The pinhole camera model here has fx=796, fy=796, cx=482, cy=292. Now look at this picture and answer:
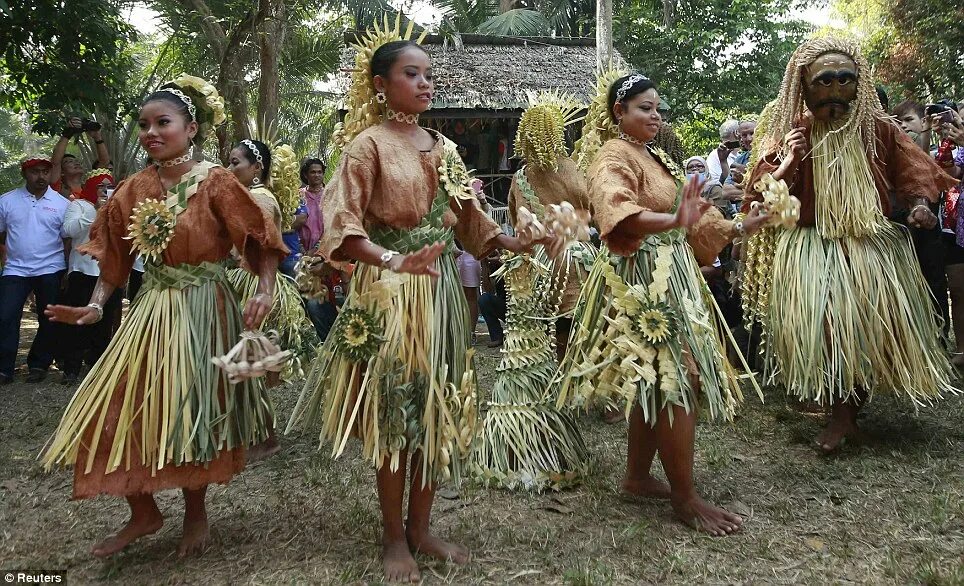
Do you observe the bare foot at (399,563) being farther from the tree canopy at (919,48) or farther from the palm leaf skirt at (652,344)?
the tree canopy at (919,48)

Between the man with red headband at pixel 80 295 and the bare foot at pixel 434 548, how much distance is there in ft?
14.4

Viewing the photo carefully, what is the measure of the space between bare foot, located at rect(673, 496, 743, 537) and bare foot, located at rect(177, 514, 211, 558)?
182 centimetres

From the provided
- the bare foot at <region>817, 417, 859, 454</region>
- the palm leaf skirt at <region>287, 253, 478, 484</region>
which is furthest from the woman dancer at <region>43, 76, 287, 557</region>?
the bare foot at <region>817, 417, 859, 454</region>

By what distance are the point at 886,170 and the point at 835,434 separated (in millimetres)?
1327

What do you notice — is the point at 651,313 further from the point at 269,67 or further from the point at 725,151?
the point at 269,67

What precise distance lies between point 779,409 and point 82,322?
3.88m

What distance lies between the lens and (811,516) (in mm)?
3205

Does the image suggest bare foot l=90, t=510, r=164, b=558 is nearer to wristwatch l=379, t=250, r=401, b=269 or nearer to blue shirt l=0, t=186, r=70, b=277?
wristwatch l=379, t=250, r=401, b=269

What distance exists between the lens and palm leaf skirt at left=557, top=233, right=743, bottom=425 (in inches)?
119

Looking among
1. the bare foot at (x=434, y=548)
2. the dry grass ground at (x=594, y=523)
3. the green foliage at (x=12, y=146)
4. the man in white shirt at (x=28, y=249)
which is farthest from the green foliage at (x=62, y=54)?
the green foliage at (x=12, y=146)

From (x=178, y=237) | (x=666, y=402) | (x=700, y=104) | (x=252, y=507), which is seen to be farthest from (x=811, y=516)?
(x=700, y=104)

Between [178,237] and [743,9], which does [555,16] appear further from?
[178,237]

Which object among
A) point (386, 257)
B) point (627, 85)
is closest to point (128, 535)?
point (386, 257)

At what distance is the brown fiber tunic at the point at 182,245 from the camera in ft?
8.90
